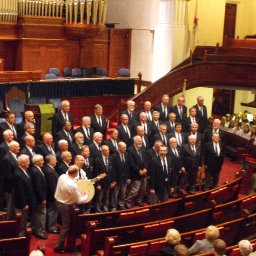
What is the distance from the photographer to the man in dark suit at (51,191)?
25.2ft

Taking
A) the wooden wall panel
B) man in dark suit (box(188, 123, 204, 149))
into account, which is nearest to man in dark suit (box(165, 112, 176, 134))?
man in dark suit (box(188, 123, 204, 149))

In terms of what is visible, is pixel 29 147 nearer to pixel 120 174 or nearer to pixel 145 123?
pixel 120 174

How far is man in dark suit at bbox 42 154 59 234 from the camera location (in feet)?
25.2

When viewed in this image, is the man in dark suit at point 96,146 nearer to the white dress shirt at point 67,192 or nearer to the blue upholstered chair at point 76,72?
the white dress shirt at point 67,192

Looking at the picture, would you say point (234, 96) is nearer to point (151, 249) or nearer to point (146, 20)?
point (146, 20)

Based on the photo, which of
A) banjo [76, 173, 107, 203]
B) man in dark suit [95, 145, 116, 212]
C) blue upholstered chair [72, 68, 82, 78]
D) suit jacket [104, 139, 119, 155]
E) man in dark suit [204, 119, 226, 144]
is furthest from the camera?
blue upholstered chair [72, 68, 82, 78]

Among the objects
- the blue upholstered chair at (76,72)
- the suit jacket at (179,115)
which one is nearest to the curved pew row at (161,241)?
the suit jacket at (179,115)

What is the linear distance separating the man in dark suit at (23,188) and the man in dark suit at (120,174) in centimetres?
160

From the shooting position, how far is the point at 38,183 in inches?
295

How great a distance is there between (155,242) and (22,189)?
2.20 m

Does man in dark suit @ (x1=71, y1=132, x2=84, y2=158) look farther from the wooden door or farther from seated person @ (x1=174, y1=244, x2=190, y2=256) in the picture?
the wooden door

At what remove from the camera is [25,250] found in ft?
19.3

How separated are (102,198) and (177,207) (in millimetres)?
1605

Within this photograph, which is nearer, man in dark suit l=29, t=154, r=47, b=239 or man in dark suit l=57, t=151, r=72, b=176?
man in dark suit l=29, t=154, r=47, b=239
